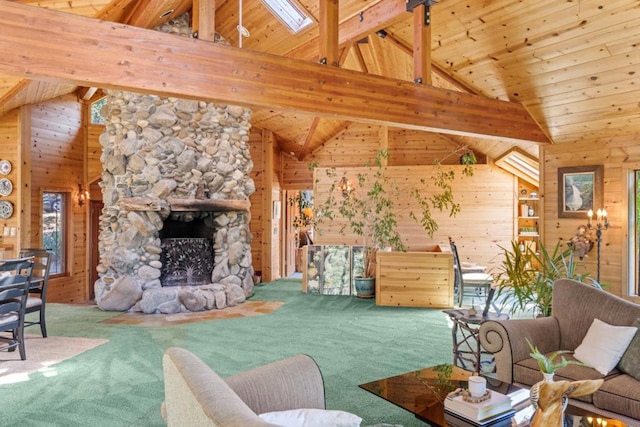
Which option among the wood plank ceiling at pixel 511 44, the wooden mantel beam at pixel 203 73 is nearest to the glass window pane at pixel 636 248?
the wood plank ceiling at pixel 511 44

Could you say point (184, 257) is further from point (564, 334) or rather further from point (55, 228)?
point (564, 334)

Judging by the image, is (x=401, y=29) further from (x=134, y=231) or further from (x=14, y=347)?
(x=14, y=347)

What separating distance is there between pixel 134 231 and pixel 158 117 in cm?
173

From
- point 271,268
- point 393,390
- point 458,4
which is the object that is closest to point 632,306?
point 393,390

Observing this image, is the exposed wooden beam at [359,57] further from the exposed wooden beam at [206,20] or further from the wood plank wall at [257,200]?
the exposed wooden beam at [206,20]

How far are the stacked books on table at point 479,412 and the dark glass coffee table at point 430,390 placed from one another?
57 mm

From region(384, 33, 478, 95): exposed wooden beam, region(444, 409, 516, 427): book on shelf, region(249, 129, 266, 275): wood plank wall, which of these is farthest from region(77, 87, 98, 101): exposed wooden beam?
region(444, 409, 516, 427): book on shelf

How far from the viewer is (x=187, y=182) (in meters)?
6.92

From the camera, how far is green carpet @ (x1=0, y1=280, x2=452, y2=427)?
126 inches

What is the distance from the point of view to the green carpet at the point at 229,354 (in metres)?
3.20

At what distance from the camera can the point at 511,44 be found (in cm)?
486

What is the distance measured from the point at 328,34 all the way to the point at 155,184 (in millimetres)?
3619

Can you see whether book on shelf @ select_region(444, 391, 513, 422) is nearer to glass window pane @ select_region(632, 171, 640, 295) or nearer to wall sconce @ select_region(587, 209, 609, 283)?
wall sconce @ select_region(587, 209, 609, 283)

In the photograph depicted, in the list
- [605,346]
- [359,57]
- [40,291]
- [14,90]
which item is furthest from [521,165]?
[14,90]
